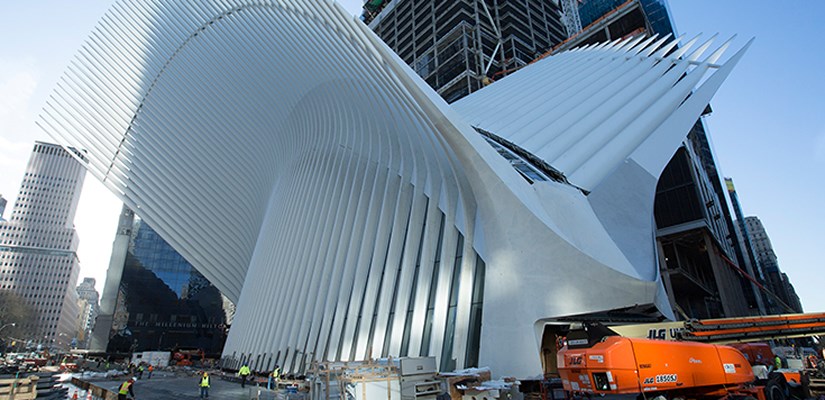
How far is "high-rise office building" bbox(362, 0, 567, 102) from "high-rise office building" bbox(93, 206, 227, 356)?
47.6 metres

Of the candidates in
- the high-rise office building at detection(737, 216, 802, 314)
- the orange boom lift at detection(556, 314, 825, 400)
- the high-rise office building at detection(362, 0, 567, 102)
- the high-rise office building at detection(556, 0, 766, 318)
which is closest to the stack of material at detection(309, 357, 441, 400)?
the orange boom lift at detection(556, 314, 825, 400)

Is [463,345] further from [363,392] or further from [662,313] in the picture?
[662,313]

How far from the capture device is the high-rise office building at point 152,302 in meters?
63.7

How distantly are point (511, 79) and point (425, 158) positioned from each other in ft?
59.7

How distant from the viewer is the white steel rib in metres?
14.3

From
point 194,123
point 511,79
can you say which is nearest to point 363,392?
point 194,123

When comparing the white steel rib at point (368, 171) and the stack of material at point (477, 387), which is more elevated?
the white steel rib at point (368, 171)

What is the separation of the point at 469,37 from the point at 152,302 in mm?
58361

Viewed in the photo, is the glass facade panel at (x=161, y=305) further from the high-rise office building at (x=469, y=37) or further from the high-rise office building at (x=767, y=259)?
the high-rise office building at (x=767, y=259)

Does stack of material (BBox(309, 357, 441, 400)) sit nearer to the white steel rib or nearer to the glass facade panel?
the white steel rib

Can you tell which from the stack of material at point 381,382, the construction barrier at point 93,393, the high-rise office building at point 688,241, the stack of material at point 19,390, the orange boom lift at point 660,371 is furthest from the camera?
the high-rise office building at point 688,241

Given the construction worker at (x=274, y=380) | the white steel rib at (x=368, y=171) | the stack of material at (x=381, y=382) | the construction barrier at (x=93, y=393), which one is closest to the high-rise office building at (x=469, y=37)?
the white steel rib at (x=368, y=171)

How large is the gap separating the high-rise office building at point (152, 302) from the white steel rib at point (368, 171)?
1622 inches

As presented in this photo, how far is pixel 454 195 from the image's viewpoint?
1773 cm
